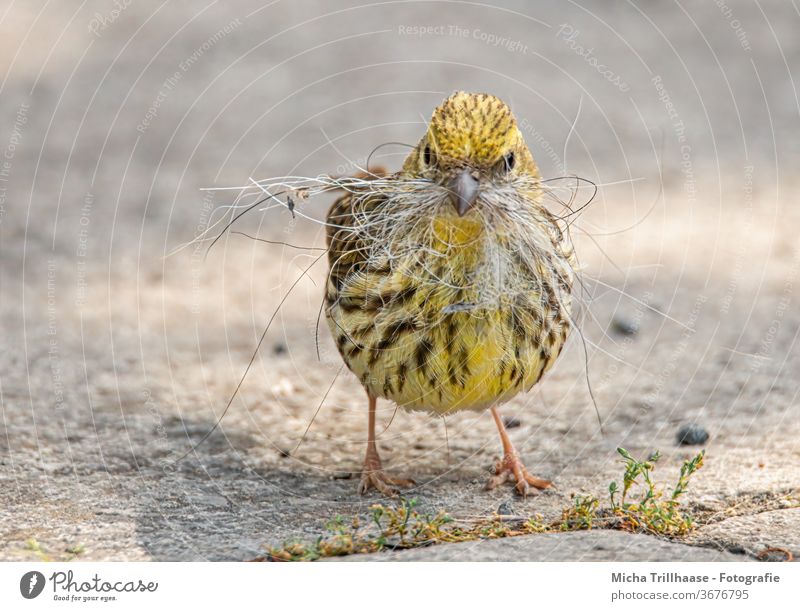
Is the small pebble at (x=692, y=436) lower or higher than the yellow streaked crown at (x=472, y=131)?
lower

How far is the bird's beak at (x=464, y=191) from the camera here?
3.74m
